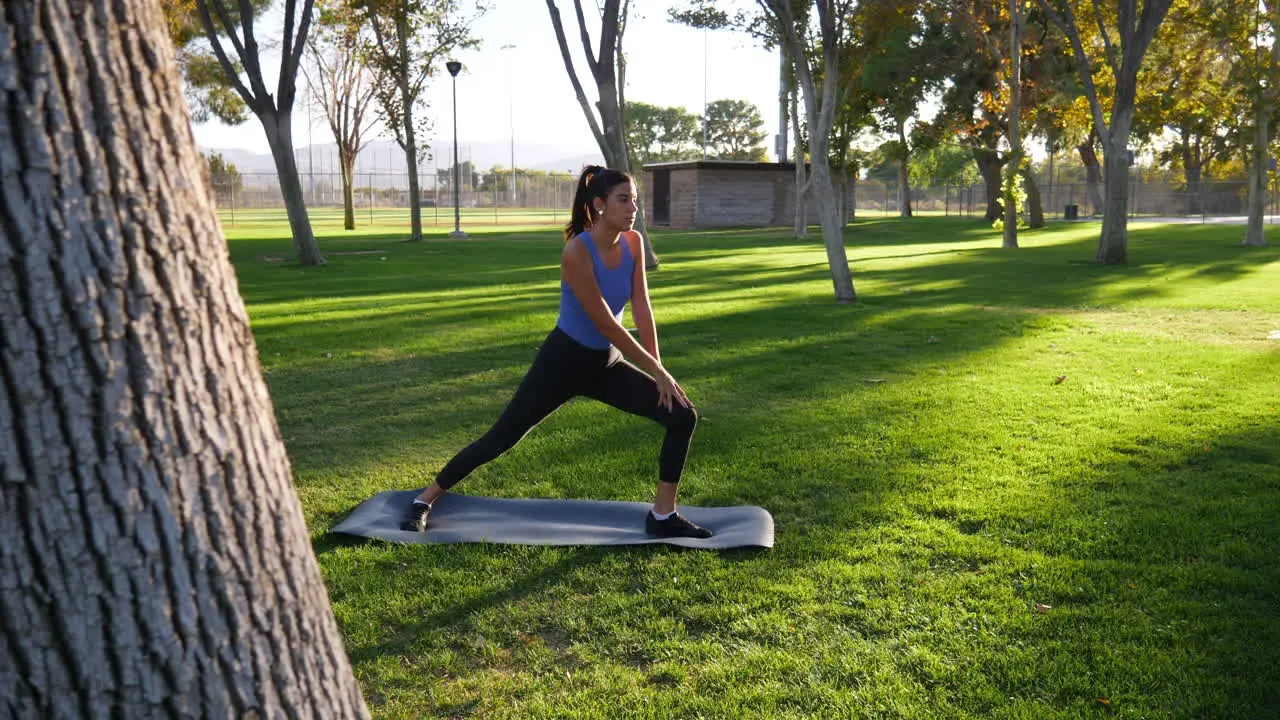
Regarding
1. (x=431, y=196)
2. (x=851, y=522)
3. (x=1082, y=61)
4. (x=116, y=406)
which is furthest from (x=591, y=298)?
(x=431, y=196)

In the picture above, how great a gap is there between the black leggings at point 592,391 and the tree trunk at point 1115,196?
17695 millimetres

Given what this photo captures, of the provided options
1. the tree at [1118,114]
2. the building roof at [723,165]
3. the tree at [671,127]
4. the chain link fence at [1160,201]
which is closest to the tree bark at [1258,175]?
the tree at [1118,114]

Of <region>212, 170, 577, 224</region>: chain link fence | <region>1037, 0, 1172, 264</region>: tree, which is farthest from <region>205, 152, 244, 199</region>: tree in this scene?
Result: <region>1037, 0, 1172, 264</region>: tree

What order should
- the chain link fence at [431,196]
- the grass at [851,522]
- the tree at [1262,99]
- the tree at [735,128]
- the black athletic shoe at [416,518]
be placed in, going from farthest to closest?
the tree at [735,128], the chain link fence at [431,196], the tree at [1262,99], the black athletic shoe at [416,518], the grass at [851,522]

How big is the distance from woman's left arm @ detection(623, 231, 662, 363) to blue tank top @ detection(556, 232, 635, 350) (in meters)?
0.03

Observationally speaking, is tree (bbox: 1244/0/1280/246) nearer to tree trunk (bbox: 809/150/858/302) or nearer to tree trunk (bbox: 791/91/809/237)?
tree trunk (bbox: 791/91/809/237)

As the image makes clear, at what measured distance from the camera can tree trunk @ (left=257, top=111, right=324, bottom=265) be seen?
2050 cm

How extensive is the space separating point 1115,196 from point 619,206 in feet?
61.0

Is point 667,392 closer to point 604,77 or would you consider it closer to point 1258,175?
point 604,77

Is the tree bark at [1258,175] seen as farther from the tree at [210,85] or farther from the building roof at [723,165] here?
the tree at [210,85]

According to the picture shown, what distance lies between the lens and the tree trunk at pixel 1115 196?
19.9m

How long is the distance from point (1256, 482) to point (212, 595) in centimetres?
560

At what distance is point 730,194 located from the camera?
44719 mm

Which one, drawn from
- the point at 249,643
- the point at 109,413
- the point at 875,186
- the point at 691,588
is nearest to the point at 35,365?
the point at 109,413
